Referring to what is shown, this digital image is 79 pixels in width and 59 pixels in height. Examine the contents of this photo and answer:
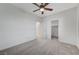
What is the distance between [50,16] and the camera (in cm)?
530

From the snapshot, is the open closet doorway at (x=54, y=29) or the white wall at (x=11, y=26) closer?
the white wall at (x=11, y=26)

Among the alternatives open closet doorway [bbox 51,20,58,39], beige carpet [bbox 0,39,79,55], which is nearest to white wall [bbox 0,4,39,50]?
beige carpet [bbox 0,39,79,55]

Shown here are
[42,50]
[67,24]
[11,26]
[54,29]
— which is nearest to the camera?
[42,50]

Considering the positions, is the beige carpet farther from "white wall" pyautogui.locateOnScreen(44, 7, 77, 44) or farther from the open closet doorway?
the open closet doorway

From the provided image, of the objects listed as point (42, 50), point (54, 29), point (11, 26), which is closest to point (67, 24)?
point (54, 29)

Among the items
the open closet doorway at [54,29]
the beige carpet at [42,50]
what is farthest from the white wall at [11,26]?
the open closet doorway at [54,29]

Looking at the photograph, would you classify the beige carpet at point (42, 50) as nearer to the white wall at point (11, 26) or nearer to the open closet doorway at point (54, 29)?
the white wall at point (11, 26)

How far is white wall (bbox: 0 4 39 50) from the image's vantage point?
2.72 meters

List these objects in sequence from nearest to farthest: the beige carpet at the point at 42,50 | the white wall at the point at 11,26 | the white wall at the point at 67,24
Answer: the beige carpet at the point at 42,50, the white wall at the point at 11,26, the white wall at the point at 67,24

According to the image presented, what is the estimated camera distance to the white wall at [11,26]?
2725 mm

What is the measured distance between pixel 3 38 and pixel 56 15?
3.59m

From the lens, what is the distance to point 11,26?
3.13 metres

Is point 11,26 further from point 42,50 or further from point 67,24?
point 67,24

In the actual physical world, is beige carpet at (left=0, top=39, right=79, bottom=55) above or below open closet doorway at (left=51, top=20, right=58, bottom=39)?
below
